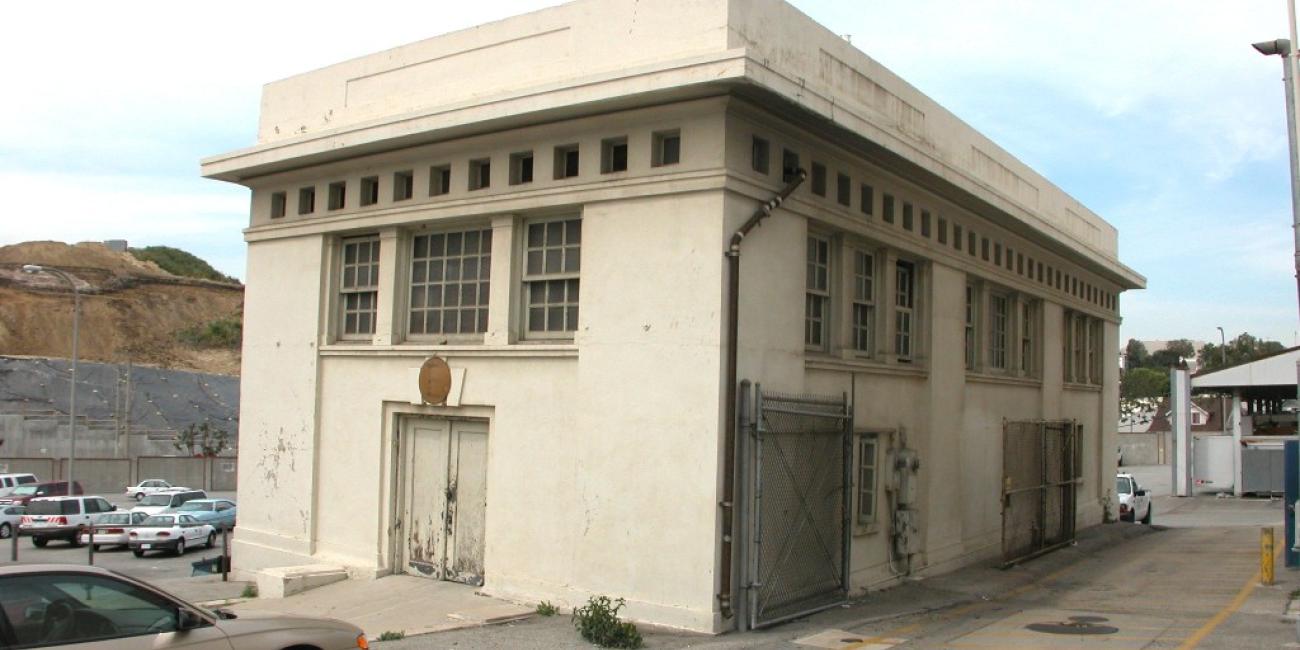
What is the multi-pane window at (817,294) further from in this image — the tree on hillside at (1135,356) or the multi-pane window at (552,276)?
the tree on hillside at (1135,356)

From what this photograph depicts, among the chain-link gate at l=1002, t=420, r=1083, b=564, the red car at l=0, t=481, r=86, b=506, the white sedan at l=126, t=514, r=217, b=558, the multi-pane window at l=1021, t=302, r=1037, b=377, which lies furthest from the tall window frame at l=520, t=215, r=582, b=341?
the red car at l=0, t=481, r=86, b=506

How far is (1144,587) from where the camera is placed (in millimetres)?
16016

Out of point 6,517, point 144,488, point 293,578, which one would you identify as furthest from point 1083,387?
point 144,488

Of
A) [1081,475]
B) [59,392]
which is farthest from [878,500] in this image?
[59,392]

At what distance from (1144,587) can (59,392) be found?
69.4 m

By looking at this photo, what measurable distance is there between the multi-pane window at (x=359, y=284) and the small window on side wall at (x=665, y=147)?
5250 millimetres

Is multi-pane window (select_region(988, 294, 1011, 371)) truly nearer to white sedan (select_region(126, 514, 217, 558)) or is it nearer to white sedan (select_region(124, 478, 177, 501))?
white sedan (select_region(126, 514, 217, 558))

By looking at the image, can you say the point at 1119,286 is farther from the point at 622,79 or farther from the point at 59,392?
the point at 59,392

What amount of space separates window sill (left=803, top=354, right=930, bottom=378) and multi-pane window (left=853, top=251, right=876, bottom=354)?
0.98ft

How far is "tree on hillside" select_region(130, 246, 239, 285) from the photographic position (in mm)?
130125

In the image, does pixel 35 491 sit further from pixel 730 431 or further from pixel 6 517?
pixel 730 431

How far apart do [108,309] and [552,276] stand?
97.1 m

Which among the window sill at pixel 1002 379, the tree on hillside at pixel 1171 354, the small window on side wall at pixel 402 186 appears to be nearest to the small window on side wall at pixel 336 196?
the small window on side wall at pixel 402 186

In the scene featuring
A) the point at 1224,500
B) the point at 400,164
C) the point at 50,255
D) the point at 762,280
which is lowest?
the point at 1224,500
